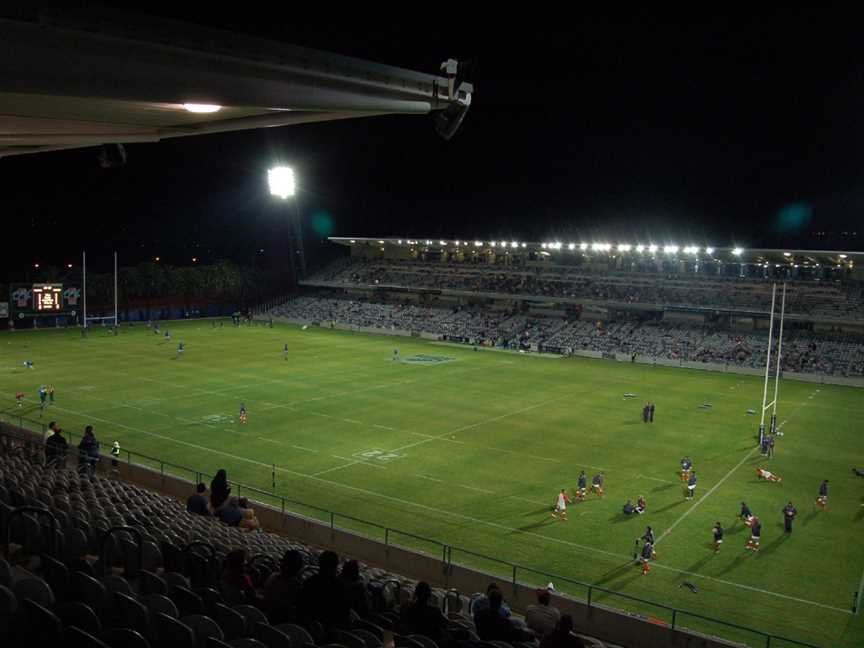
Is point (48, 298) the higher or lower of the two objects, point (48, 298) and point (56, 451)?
the higher

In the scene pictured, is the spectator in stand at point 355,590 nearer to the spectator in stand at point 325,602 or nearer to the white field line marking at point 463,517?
the spectator in stand at point 325,602

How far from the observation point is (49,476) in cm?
1622

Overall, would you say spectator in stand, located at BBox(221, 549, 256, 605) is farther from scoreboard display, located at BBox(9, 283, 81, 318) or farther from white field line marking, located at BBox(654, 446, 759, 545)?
scoreboard display, located at BBox(9, 283, 81, 318)

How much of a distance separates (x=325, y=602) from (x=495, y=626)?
224 centimetres

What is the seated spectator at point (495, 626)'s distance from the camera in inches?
352

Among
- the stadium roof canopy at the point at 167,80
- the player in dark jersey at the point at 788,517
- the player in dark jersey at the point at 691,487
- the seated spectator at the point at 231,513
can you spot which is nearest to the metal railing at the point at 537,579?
the seated spectator at the point at 231,513

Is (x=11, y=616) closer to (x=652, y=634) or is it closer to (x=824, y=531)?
(x=652, y=634)

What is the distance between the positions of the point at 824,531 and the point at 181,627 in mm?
23995

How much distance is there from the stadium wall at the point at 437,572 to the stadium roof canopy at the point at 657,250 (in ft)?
183

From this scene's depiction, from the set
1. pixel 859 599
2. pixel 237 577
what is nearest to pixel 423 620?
pixel 237 577

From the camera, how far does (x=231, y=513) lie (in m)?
16.7

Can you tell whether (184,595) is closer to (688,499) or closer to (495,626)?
(495,626)

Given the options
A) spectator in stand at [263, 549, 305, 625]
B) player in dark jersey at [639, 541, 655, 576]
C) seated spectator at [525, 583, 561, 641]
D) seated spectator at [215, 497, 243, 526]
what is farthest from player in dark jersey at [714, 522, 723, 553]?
spectator in stand at [263, 549, 305, 625]

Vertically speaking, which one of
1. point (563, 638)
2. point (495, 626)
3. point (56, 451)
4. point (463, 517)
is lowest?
point (463, 517)
